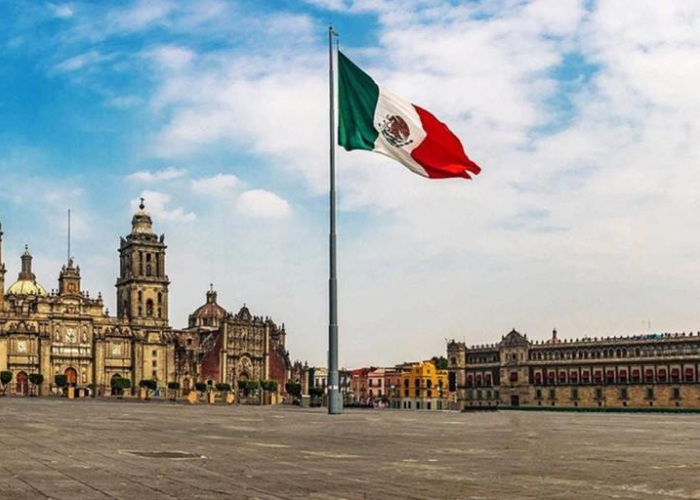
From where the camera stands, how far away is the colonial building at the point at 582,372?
148375 millimetres

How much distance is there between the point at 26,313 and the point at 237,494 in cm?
13437

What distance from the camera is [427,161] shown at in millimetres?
28094

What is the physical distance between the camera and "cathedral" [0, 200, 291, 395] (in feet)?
440

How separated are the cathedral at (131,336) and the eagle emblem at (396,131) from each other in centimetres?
10702

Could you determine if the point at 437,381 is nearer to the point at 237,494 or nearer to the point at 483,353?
the point at 483,353

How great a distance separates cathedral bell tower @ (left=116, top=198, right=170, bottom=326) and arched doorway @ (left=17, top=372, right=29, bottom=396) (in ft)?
67.8

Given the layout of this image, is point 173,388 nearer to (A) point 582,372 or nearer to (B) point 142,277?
(B) point 142,277

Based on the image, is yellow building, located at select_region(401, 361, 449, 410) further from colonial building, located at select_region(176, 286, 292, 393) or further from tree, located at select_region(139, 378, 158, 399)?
tree, located at select_region(139, 378, 158, 399)

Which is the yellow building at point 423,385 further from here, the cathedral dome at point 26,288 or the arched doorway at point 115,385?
the cathedral dome at point 26,288

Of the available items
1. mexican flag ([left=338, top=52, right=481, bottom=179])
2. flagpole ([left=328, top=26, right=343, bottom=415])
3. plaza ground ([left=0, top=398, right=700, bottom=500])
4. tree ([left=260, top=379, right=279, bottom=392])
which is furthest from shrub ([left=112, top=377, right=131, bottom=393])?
plaza ground ([left=0, top=398, right=700, bottom=500])

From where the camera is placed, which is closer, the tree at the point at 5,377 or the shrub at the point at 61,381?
the tree at the point at 5,377

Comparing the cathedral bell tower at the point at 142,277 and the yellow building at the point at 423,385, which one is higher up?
the cathedral bell tower at the point at 142,277

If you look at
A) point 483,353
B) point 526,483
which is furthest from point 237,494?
point 483,353

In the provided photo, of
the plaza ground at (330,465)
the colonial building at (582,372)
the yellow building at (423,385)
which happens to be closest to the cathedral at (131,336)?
the yellow building at (423,385)
